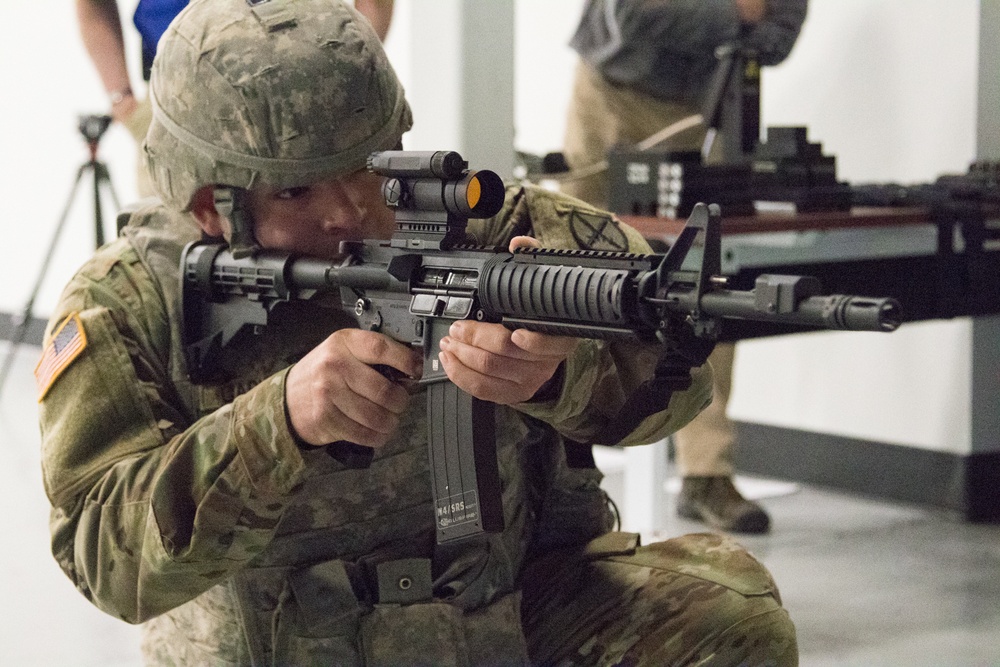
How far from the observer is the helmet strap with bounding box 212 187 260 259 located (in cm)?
155

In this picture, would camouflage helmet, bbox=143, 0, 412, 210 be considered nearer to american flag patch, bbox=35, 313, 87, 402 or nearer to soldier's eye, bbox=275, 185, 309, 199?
Result: soldier's eye, bbox=275, 185, 309, 199

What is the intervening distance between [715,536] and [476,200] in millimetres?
613

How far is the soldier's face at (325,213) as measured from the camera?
1.50 metres

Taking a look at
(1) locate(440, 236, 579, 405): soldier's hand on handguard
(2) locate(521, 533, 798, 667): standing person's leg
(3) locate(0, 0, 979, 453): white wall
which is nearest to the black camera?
(3) locate(0, 0, 979, 453): white wall

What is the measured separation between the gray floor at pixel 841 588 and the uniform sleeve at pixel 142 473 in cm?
128

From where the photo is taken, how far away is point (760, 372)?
13.2ft

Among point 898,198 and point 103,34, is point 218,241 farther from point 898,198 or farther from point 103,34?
point 898,198

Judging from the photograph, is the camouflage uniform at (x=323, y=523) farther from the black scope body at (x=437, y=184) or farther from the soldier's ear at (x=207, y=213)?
the black scope body at (x=437, y=184)

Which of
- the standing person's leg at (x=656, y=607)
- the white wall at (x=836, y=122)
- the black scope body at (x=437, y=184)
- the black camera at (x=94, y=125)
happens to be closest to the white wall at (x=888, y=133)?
the white wall at (x=836, y=122)

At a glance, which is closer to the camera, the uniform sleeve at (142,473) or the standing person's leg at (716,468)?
the uniform sleeve at (142,473)

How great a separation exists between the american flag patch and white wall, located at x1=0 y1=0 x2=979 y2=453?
5.34 ft

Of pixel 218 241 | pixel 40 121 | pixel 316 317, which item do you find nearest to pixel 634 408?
pixel 316 317

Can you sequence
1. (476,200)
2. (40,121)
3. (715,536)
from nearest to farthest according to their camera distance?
(476,200), (715,536), (40,121)

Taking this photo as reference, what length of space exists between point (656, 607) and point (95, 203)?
236 centimetres
